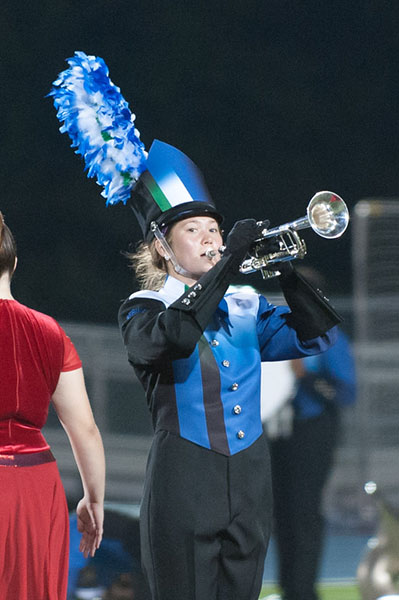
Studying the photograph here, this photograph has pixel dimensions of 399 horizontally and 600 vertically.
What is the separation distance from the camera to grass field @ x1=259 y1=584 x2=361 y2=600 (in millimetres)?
3453

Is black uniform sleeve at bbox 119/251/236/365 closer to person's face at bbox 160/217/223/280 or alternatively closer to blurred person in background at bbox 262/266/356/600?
person's face at bbox 160/217/223/280

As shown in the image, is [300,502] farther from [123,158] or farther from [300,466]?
[123,158]

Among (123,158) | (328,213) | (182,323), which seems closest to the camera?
(182,323)

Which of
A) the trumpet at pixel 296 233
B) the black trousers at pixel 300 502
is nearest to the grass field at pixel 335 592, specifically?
the black trousers at pixel 300 502

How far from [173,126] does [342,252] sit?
0.82 m

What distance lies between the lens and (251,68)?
3693 mm

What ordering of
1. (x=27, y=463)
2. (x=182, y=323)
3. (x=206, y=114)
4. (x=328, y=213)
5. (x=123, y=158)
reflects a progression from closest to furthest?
(x=182, y=323) < (x=328, y=213) < (x=27, y=463) < (x=123, y=158) < (x=206, y=114)

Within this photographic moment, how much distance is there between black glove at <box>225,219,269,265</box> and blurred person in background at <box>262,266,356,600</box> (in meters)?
1.49

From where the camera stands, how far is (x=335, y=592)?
137 inches

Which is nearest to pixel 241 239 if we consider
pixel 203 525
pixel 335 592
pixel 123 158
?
pixel 123 158

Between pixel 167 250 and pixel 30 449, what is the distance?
0.55 meters

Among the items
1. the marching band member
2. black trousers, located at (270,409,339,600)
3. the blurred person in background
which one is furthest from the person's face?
black trousers, located at (270,409,339,600)

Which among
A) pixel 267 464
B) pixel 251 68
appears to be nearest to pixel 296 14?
pixel 251 68

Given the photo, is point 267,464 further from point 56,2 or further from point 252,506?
point 56,2
